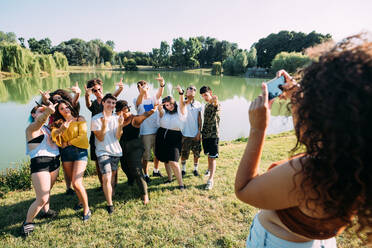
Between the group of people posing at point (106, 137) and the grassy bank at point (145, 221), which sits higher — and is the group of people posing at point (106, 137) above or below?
above

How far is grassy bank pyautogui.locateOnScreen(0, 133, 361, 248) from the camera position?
3.00 metres

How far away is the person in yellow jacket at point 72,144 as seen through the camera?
134 inches

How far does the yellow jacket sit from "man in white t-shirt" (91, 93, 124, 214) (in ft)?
0.66

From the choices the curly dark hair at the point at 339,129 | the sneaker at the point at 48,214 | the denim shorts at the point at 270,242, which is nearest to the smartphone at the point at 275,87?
the curly dark hair at the point at 339,129

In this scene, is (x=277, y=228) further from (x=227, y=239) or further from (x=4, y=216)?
(x=4, y=216)

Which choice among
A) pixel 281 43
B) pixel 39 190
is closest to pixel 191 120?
pixel 39 190

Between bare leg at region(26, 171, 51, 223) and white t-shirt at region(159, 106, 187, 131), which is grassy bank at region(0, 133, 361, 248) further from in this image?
white t-shirt at region(159, 106, 187, 131)

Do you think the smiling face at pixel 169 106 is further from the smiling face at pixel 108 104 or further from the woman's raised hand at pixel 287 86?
the woman's raised hand at pixel 287 86

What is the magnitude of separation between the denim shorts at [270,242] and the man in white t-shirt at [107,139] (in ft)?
9.41

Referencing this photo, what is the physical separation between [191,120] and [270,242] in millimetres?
3708

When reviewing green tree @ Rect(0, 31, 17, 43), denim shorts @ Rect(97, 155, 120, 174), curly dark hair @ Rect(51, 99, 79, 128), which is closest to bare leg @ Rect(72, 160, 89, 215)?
denim shorts @ Rect(97, 155, 120, 174)

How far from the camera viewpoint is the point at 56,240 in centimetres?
304

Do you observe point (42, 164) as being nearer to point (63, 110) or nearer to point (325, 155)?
Answer: point (63, 110)

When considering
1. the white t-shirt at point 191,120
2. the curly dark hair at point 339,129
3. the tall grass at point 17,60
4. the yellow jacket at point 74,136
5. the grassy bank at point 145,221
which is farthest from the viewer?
the tall grass at point 17,60
